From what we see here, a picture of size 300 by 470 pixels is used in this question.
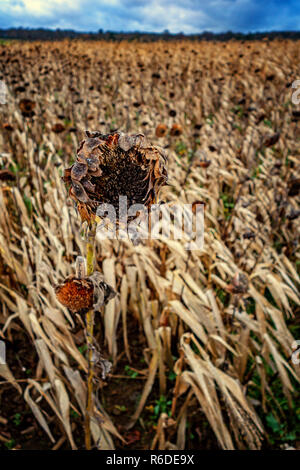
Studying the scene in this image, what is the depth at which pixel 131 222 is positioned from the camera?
2.10 feet

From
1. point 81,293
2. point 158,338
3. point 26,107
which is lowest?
point 158,338

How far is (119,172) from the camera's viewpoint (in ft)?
2.07

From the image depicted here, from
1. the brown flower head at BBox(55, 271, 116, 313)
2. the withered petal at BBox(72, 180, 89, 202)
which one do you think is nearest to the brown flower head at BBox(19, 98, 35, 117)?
the brown flower head at BBox(55, 271, 116, 313)

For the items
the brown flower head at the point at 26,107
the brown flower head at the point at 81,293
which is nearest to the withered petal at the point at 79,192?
the brown flower head at the point at 81,293

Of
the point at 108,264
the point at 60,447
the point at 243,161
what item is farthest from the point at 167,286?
the point at 243,161

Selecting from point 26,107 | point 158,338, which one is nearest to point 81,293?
point 158,338

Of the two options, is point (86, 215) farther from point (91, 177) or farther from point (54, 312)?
point (54, 312)

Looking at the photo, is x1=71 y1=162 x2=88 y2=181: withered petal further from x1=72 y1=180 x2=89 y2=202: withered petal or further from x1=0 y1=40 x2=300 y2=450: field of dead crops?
x1=0 y1=40 x2=300 y2=450: field of dead crops

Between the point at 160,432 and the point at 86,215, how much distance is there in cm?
121

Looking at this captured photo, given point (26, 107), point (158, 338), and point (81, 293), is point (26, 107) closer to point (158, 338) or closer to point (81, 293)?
point (158, 338)

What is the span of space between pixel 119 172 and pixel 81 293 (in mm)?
330

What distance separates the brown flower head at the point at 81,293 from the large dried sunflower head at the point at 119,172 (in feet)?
0.78

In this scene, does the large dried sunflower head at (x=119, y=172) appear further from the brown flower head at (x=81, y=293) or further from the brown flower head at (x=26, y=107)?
the brown flower head at (x=26, y=107)

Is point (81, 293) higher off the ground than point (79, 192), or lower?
lower
